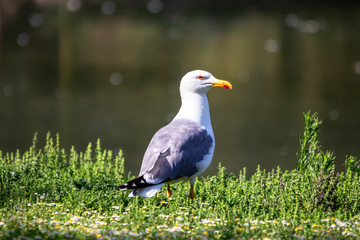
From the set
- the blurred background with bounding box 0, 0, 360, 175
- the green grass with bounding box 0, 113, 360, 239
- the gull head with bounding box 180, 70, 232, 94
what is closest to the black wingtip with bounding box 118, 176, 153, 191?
the green grass with bounding box 0, 113, 360, 239

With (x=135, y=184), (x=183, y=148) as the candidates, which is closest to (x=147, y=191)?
(x=135, y=184)

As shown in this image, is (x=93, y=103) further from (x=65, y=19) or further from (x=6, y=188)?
(x=65, y=19)

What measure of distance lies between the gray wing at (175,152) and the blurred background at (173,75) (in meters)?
4.25

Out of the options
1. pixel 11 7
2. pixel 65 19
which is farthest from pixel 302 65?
pixel 11 7

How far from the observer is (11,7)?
28.9 m

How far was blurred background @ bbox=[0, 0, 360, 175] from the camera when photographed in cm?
1166

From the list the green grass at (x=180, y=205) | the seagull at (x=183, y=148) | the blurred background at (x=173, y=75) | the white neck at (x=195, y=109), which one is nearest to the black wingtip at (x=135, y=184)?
the seagull at (x=183, y=148)

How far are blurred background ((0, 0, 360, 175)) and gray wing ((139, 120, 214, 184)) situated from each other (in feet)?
14.0

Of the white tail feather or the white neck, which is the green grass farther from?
the white neck

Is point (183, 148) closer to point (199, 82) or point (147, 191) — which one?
point (147, 191)

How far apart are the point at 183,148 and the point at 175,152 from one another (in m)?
0.08

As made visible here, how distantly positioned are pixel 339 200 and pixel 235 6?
2563cm

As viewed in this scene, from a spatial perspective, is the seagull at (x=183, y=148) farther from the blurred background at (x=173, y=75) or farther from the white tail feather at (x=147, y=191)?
the blurred background at (x=173, y=75)

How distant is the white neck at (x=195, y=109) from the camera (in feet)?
19.1
